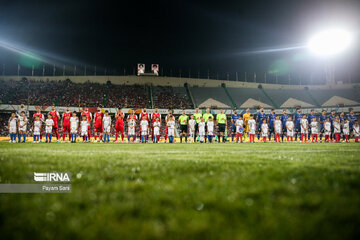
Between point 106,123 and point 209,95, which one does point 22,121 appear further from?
point 209,95

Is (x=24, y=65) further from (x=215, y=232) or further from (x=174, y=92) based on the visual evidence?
(x=215, y=232)

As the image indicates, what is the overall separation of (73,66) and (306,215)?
48.9 m

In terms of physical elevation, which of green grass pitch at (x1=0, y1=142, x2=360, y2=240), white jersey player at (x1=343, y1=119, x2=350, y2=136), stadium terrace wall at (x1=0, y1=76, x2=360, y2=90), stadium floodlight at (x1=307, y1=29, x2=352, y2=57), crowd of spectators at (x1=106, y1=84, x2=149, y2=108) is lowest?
green grass pitch at (x1=0, y1=142, x2=360, y2=240)

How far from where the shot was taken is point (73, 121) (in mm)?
14141

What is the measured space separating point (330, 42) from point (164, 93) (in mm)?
28732

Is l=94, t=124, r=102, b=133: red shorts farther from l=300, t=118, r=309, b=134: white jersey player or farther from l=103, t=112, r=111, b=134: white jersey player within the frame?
l=300, t=118, r=309, b=134: white jersey player

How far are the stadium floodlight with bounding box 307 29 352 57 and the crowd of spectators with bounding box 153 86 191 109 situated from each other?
76.2ft

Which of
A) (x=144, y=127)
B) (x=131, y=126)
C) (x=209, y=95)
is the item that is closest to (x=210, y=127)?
(x=144, y=127)

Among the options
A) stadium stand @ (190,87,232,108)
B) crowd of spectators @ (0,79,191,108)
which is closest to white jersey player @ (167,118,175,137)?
crowd of spectators @ (0,79,191,108)

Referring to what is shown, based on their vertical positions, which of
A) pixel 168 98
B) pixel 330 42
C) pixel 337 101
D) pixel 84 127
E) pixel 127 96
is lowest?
pixel 84 127

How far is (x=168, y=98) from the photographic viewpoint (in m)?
40.5

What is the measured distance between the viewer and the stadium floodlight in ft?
107

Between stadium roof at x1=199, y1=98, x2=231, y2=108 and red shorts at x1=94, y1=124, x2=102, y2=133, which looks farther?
stadium roof at x1=199, y1=98, x2=231, y2=108

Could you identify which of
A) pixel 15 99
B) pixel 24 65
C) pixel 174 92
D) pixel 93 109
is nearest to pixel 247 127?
pixel 93 109
